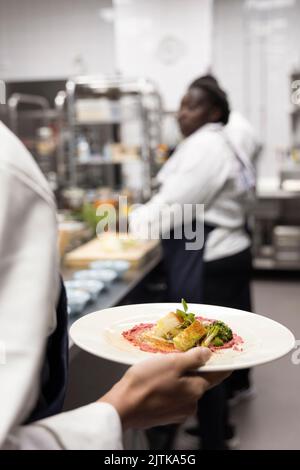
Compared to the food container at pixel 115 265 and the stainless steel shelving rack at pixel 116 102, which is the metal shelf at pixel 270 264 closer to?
the stainless steel shelving rack at pixel 116 102

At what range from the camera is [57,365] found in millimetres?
452

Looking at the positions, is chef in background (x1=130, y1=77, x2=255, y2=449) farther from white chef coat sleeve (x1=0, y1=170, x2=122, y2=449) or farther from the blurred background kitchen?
the blurred background kitchen

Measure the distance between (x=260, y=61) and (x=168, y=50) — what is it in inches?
26.7

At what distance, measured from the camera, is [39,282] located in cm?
35

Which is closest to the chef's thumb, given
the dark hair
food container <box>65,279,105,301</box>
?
food container <box>65,279,105,301</box>

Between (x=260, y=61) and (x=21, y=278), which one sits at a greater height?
(x=260, y=61)

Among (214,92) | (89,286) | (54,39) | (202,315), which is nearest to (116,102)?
(54,39)

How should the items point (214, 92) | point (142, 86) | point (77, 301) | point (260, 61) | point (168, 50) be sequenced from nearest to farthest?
point (77, 301)
point (214, 92)
point (142, 86)
point (168, 50)
point (260, 61)

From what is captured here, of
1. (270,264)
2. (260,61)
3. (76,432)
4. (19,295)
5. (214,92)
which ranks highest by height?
(260,61)

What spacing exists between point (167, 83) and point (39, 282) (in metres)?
3.47

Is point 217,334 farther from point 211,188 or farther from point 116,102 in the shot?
point 116,102

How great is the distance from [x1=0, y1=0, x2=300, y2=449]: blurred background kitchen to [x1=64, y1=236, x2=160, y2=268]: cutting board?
108 cm

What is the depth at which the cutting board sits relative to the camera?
44.8 inches

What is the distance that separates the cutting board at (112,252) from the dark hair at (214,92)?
344 millimetres
